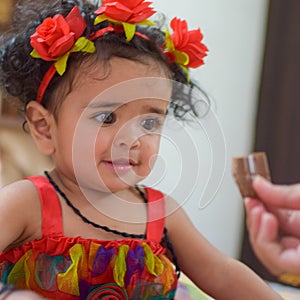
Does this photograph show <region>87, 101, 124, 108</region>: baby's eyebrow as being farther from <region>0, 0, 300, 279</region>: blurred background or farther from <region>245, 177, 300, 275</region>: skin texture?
<region>0, 0, 300, 279</region>: blurred background

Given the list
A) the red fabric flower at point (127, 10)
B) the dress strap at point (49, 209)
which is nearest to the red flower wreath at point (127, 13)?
the red fabric flower at point (127, 10)

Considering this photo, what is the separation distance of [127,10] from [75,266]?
30cm

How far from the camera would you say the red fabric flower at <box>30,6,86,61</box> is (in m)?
0.65

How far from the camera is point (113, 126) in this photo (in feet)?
2.12

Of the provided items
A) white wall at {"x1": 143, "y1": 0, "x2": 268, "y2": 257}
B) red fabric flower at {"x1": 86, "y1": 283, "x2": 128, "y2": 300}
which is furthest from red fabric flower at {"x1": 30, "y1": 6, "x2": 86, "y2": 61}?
white wall at {"x1": 143, "y1": 0, "x2": 268, "y2": 257}

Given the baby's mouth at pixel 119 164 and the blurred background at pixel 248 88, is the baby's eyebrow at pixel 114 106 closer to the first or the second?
the baby's mouth at pixel 119 164

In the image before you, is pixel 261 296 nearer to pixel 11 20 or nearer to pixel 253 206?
pixel 253 206

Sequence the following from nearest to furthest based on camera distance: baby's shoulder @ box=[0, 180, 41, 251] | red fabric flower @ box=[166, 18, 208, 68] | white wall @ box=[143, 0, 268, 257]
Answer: baby's shoulder @ box=[0, 180, 41, 251], red fabric flower @ box=[166, 18, 208, 68], white wall @ box=[143, 0, 268, 257]

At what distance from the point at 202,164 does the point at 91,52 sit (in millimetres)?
189

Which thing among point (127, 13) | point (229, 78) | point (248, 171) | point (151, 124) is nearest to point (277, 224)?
point (248, 171)

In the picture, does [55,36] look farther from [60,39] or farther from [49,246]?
[49,246]

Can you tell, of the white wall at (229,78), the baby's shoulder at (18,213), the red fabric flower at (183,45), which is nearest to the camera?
the baby's shoulder at (18,213)

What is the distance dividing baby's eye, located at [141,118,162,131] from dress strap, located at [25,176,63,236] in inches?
5.4

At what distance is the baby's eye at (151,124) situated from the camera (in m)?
0.67
